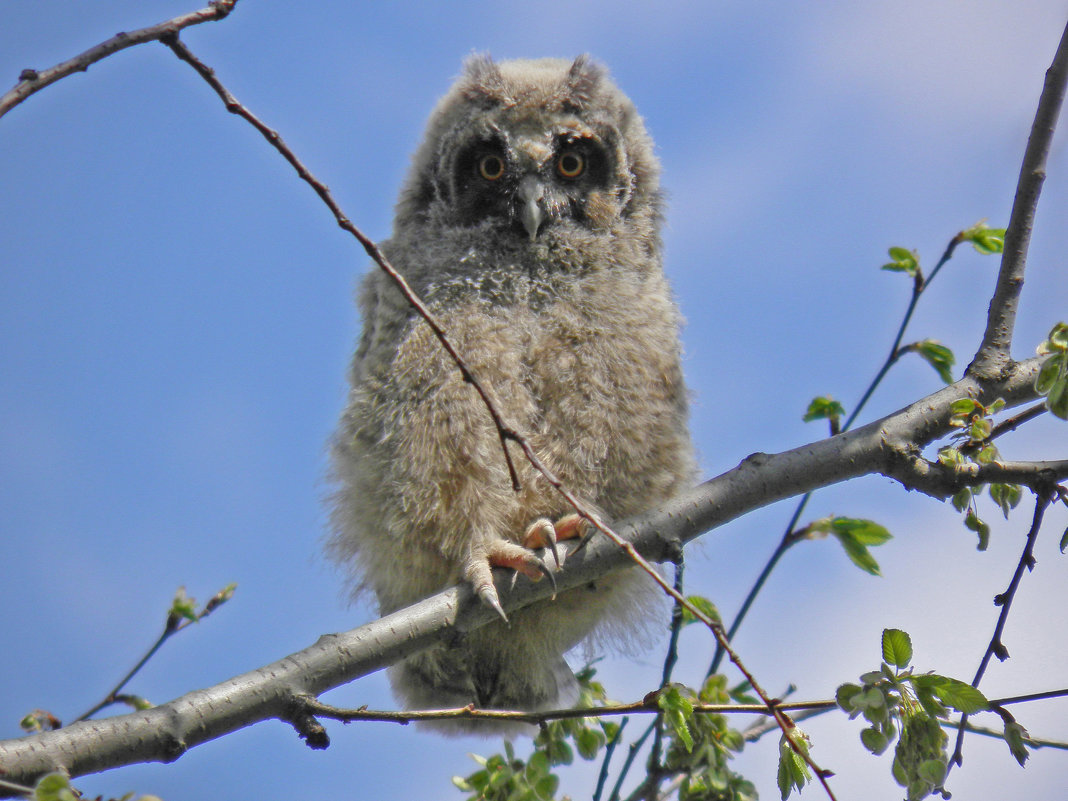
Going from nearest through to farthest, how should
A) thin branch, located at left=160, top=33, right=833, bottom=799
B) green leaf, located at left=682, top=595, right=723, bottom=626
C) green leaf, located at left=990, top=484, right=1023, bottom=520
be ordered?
thin branch, located at left=160, top=33, right=833, bottom=799 < green leaf, located at left=990, top=484, right=1023, bottom=520 < green leaf, located at left=682, top=595, right=723, bottom=626

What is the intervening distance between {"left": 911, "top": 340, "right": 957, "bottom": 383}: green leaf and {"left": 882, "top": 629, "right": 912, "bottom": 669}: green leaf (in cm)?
103

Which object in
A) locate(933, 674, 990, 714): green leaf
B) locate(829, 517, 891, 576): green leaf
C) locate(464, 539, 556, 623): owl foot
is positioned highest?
locate(464, 539, 556, 623): owl foot

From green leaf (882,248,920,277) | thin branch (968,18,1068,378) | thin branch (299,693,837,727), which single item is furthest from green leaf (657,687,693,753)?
green leaf (882,248,920,277)

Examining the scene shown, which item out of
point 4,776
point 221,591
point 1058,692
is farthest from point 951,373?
point 4,776

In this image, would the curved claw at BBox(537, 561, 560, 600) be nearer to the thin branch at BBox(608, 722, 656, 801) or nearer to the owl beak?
the thin branch at BBox(608, 722, 656, 801)

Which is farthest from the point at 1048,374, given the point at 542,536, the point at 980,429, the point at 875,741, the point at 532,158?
the point at 532,158

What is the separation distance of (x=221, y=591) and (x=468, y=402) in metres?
0.86

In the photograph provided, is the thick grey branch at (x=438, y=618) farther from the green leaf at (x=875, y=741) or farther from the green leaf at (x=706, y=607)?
the green leaf at (x=875, y=741)

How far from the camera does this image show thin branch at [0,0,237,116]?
1336 mm

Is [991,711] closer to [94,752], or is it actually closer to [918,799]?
[918,799]

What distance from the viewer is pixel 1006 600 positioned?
1.89 m

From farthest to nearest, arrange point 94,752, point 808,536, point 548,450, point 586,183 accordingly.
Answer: point 586,183, point 548,450, point 808,536, point 94,752

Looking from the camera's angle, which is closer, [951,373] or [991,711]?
[991,711]

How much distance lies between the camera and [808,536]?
2.46 m
